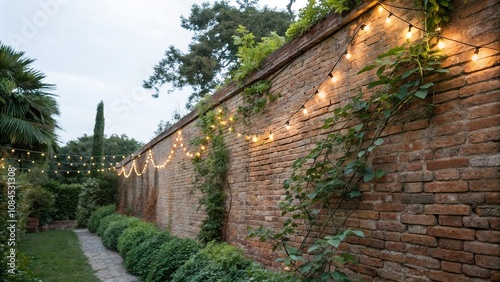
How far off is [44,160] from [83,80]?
11.4ft

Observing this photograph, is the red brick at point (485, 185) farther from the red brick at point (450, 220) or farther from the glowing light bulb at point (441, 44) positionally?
the glowing light bulb at point (441, 44)

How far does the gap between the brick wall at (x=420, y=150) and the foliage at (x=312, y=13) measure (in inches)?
4.0

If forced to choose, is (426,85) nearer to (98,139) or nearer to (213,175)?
(213,175)

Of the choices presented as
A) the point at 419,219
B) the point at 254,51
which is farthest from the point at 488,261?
the point at 254,51

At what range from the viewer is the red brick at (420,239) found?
1.99 metres

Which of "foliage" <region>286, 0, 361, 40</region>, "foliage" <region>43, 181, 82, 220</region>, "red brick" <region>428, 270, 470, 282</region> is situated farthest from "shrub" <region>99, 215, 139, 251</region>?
"foliage" <region>43, 181, 82, 220</region>

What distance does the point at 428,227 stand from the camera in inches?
79.7

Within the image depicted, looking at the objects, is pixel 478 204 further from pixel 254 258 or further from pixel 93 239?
pixel 93 239

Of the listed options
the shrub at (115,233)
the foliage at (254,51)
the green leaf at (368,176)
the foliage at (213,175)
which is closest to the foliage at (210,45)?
the shrub at (115,233)

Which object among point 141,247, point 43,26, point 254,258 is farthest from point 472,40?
point 43,26

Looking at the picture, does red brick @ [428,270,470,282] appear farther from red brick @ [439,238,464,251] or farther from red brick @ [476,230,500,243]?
red brick @ [476,230,500,243]

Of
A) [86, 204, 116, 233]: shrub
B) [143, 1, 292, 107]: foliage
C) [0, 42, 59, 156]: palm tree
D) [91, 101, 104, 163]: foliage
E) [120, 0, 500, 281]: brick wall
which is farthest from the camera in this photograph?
[91, 101, 104, 163]: foliage

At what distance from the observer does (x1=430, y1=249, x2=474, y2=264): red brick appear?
1.79m

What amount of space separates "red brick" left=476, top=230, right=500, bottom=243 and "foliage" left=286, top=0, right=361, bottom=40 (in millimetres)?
2043
